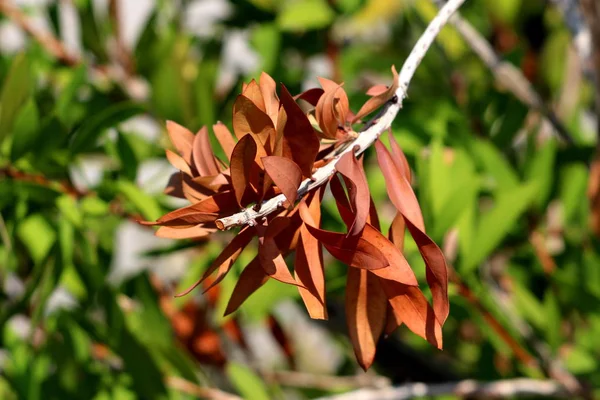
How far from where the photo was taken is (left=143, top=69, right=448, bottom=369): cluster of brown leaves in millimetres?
389

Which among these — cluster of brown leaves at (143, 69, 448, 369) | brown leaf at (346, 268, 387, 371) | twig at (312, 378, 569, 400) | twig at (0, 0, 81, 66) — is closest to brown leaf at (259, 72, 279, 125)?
cluster of brown leaves at (143, 69, 448, 369)

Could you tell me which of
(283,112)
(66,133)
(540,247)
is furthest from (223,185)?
(540,247)

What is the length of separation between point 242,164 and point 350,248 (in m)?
0.08

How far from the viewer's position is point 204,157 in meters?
0.45

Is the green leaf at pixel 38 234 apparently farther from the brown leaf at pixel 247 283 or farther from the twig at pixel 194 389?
the brown leaf at pixel 247 283

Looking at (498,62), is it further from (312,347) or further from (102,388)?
(312,347)

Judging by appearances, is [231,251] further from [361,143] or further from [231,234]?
[231,234]

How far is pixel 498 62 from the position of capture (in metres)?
0.86

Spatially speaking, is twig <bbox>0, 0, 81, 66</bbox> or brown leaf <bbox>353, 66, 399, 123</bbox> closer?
brown leaf <bbox>353, 66, 399, 123</bbox>

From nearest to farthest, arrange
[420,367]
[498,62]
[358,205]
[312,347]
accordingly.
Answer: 1. [358,205]
2. [498,62]
3. [420,367]
4. [312,347]

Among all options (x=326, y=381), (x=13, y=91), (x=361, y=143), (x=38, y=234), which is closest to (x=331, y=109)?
(x=361, y=143)

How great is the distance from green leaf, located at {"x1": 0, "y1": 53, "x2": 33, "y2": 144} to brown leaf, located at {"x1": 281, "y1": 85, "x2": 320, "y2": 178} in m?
0.33

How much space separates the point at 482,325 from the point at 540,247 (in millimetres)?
202

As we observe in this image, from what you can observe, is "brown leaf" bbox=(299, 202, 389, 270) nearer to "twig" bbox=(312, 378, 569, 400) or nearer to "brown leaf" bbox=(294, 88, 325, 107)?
"brown leaf" bbox=(294, 88, 325, 107)
